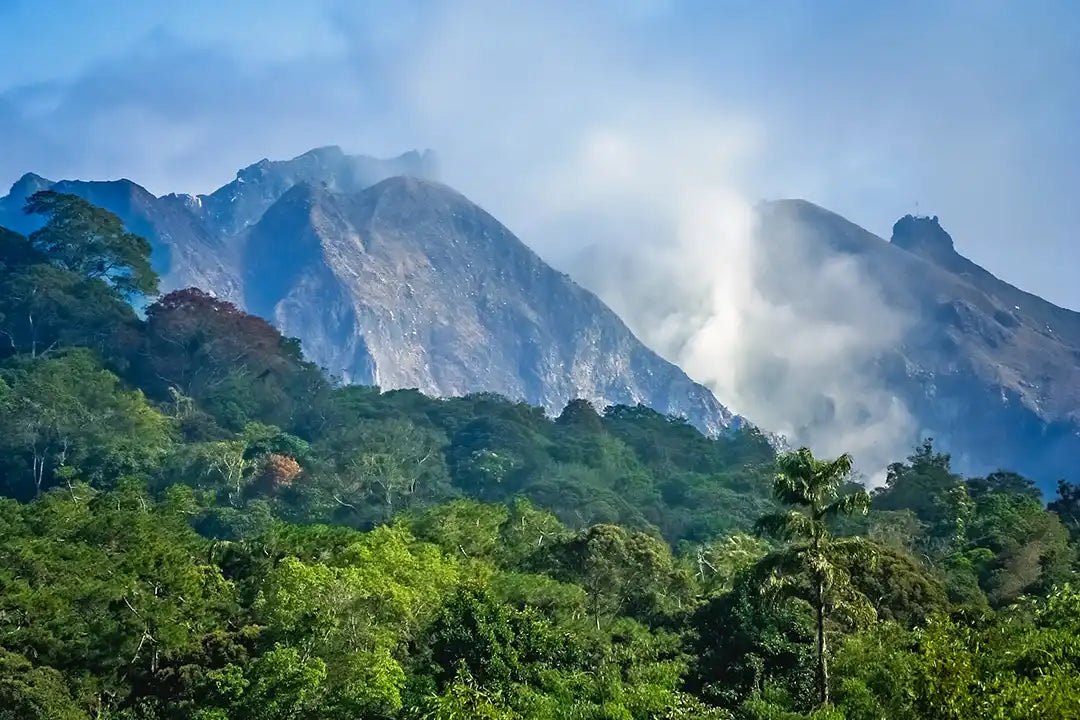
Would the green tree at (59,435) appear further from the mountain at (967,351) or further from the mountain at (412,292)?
the mountain at (967,351)

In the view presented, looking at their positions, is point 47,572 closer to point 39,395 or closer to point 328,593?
point 328,593

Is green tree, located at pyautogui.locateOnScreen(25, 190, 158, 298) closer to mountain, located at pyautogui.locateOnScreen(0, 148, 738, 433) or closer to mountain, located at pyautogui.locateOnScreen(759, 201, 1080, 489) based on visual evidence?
mountain, located at pyautogui.locateOnScreen(0, 148, 738, 433)

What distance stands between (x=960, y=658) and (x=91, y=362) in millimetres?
61868

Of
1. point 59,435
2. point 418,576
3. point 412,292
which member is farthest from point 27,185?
point 418,576

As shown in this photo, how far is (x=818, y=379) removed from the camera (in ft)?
544

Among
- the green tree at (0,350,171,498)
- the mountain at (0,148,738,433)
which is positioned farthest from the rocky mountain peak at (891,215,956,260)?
the green tree at (0,350,171,498)

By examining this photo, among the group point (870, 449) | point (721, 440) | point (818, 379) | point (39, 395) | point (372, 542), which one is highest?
point (818, 379)

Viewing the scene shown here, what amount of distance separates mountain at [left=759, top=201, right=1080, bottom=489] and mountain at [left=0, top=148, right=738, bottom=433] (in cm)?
3543

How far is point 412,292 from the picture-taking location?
154625 millimetres

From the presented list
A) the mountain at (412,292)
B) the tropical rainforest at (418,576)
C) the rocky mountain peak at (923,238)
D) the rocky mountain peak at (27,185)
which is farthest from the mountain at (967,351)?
the rocky mountain peak at (27,185)

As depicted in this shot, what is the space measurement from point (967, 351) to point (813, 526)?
157 m

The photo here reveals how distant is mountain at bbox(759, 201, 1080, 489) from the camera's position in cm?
15400

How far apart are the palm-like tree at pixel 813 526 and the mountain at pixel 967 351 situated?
5536 inches

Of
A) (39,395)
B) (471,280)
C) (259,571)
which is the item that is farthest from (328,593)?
(471,280)
